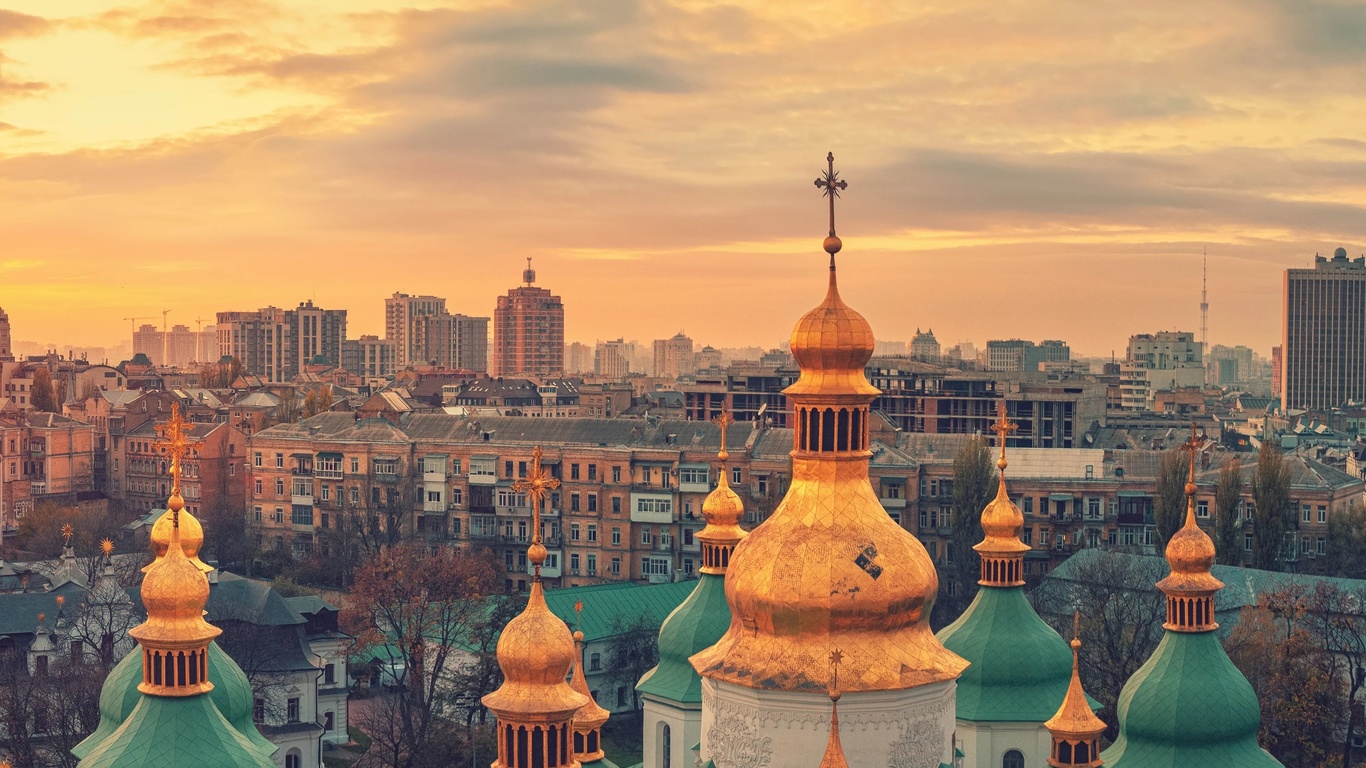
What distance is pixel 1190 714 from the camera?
35156 millimetres

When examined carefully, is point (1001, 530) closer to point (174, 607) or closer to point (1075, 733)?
point (1075, 733)

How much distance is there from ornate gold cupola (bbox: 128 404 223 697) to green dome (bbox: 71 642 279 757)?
7.84 m

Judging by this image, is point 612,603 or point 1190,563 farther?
point 612,603

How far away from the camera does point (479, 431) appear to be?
9862cm

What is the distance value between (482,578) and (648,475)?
16919mm

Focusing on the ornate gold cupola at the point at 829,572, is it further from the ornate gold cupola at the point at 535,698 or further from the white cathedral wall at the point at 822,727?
the ornate gold cupola at the point at 535,698

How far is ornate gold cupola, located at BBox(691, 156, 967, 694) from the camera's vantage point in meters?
26.8

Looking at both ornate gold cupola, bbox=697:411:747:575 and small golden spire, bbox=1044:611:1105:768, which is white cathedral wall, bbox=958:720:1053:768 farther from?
ornate gold cupola, bbox=697:411:747:575

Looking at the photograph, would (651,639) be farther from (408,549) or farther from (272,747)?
(272,747)

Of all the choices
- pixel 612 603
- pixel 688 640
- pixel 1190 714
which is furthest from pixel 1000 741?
pixel 612 603

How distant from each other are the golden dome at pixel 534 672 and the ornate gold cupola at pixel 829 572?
6.65 ft

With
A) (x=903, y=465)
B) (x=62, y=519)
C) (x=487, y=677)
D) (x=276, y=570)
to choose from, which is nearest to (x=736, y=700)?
(x=487, y=677)

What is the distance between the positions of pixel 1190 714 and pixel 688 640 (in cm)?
1037

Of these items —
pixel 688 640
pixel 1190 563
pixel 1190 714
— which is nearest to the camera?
pixel 1190 714
